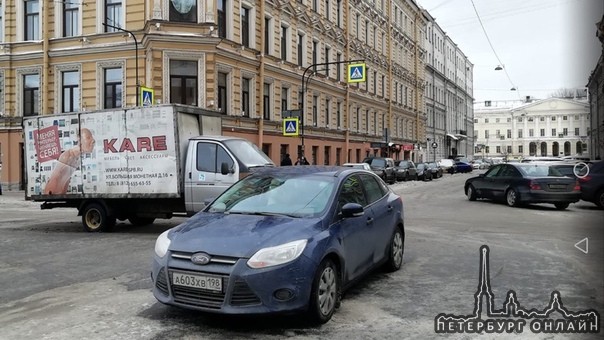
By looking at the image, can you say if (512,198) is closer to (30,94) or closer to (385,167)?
(385,167)

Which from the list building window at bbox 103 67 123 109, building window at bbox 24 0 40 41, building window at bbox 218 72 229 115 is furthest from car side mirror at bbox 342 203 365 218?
building window at bbox 24 0 40 41

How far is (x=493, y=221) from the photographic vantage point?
1340cm

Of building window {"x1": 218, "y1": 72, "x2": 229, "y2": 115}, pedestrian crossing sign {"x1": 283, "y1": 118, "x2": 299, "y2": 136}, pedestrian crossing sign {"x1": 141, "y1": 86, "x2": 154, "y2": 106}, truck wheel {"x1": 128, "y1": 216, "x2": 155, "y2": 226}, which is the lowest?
truck wheel {"x1": 128, "y1": 216, "x2": 155, "y2": 226}

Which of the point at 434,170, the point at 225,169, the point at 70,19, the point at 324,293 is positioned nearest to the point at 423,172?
the point at 434,170

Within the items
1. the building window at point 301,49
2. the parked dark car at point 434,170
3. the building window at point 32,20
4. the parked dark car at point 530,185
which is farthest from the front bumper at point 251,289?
the parked dark car at point 434,170

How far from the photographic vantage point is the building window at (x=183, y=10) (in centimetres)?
2456

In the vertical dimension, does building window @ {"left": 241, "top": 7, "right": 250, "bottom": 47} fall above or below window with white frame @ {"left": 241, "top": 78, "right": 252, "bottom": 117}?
above

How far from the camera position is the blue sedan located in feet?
15.0

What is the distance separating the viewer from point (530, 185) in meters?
16.7

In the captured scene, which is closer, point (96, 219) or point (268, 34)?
point (96, 219)

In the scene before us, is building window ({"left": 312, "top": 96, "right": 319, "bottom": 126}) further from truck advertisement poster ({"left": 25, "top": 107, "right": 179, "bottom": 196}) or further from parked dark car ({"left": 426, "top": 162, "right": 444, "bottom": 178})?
truck advertisement poster ({"left": 25, "top": 107, "right": 179, "bottom": 196})

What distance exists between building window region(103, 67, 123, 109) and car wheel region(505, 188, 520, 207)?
18.7 m

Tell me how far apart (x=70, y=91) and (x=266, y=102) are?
10.6m

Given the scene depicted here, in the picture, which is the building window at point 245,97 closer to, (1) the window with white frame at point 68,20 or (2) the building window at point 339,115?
(1) the window with white frame at point 68,20
